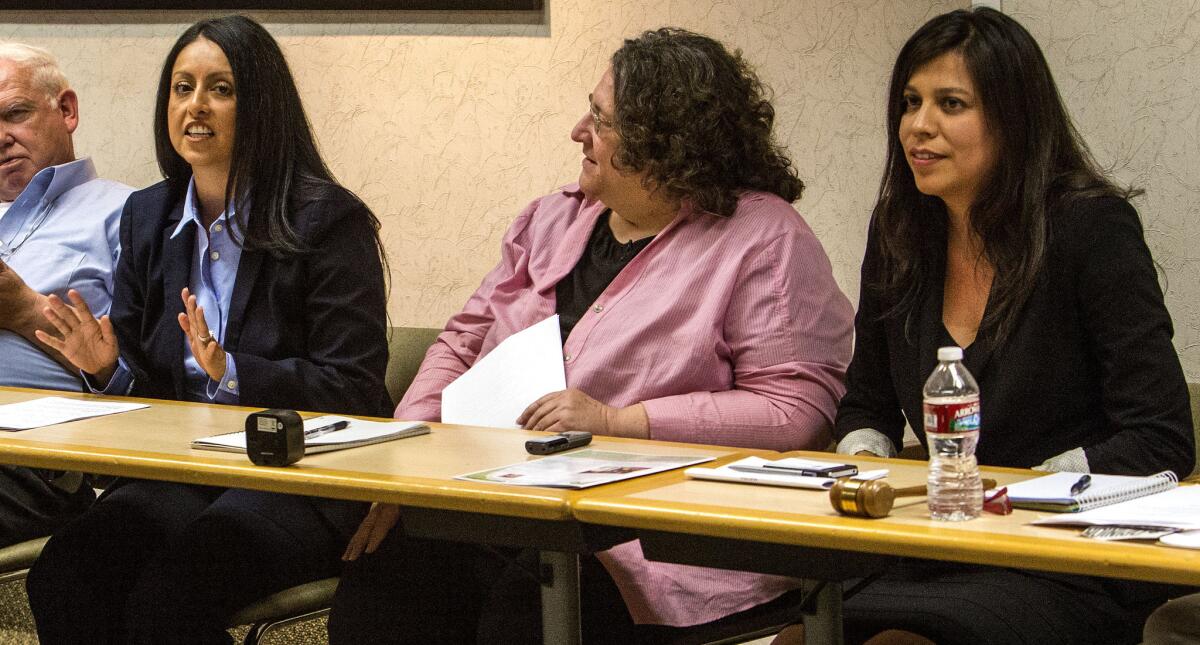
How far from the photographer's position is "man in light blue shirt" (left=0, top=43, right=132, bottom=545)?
9.36ft

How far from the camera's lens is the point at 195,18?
13.3 ft

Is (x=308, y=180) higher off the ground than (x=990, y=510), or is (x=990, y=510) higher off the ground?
(x=308, y=180)

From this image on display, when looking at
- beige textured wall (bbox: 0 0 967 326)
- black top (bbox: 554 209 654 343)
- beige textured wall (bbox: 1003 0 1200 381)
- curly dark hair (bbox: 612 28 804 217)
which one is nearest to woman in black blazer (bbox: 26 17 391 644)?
black top (bbox: 554 209 654 343)

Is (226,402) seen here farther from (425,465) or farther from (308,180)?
(425,465)

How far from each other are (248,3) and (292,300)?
1.59m

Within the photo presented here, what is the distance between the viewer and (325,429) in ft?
7.07

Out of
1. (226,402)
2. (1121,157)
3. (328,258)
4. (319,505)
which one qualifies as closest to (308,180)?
(328,258)

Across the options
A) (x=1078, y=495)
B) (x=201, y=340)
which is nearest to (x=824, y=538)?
(x=1078, y=495)

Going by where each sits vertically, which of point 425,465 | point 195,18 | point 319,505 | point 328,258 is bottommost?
point 319,505

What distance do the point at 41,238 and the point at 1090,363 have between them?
2422 millimetres

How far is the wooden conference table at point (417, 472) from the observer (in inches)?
66.7

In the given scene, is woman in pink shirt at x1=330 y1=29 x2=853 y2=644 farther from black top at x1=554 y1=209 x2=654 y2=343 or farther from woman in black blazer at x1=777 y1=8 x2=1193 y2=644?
woman in black blazer at x1=777 y1=8 x2=1193 y2=644

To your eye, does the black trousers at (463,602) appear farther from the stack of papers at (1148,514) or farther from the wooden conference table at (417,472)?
the stack of papers at (1148,514)

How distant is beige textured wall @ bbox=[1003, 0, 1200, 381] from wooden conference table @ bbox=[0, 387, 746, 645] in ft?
4.78
